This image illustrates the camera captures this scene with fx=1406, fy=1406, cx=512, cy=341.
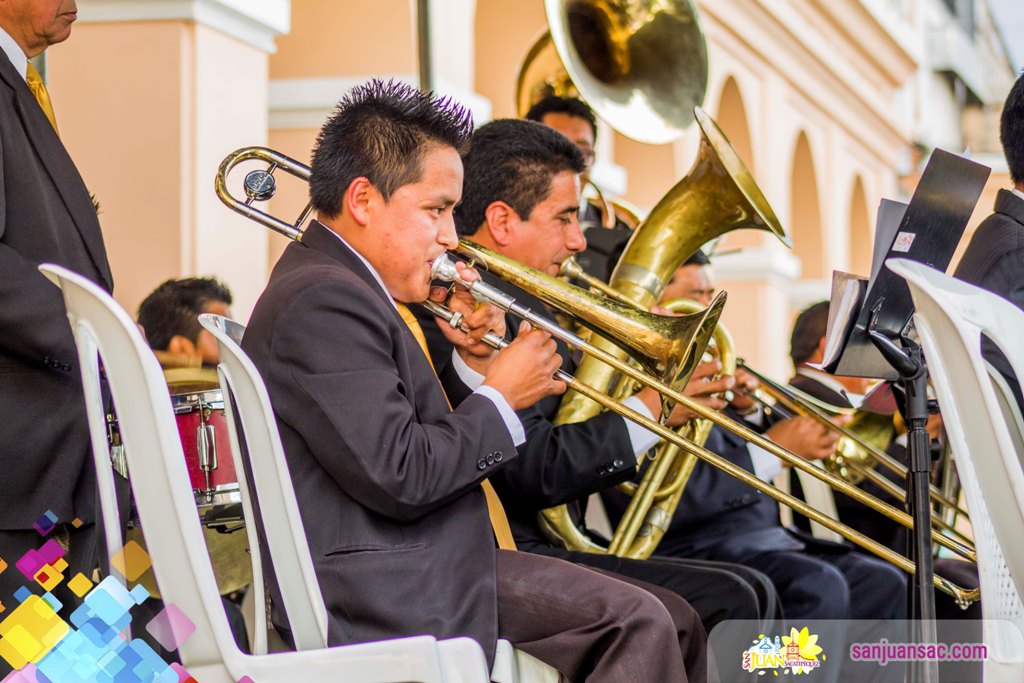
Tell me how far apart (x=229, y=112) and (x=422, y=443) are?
8.64 ft

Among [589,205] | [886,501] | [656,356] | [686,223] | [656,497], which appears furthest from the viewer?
[589,205]

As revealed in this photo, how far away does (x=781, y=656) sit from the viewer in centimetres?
319

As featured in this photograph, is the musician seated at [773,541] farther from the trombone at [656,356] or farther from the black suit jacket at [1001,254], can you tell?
the black suit jacket at [1001,254]

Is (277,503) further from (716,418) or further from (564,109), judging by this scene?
(564,109)

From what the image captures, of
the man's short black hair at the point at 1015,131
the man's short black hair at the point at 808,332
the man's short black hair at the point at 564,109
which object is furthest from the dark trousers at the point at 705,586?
the man's short black hair at the point at 808,332

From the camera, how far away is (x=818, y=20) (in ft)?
43.4

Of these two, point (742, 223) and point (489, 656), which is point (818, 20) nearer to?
point (742, 223)

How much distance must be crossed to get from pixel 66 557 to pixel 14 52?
3.10ft

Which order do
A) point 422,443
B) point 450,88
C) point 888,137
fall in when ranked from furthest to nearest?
point 888,137
point 450,88
point 422,443

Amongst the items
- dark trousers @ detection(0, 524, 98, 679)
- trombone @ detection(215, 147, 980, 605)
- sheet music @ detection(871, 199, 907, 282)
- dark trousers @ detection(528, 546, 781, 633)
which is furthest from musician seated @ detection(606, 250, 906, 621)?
dark trousers @ detection(0, 524, 98, 679)

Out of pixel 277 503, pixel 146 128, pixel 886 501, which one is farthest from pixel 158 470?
pixel 886 501

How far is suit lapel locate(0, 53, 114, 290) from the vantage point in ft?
8.42

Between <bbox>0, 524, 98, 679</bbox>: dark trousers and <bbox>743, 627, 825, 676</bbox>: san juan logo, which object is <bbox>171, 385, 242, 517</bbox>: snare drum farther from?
<bbox>743, 627, 825, 676</bbox>: san juan logo

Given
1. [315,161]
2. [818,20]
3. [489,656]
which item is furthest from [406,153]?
[818,20]
